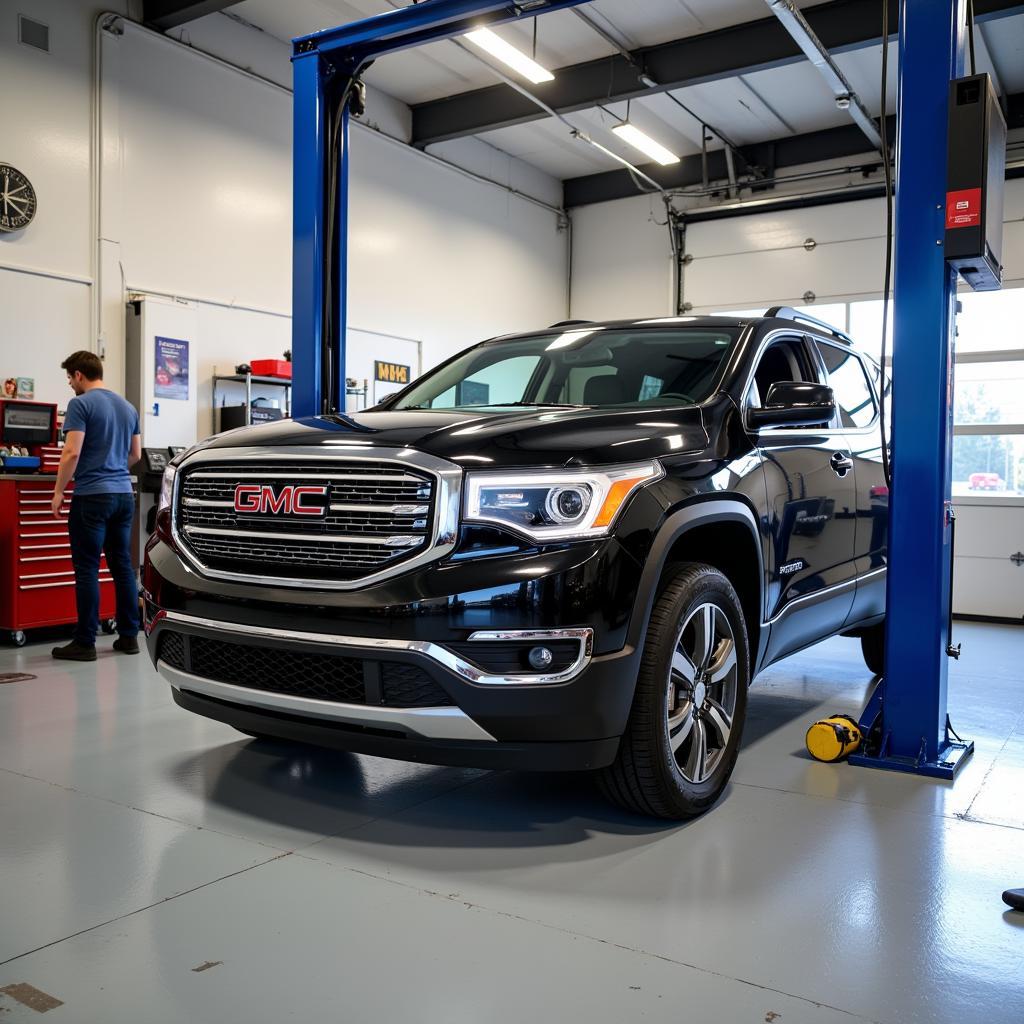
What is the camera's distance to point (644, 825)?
2.72 m

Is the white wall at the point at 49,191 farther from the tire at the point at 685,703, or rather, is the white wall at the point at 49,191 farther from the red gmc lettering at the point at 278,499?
the tire at the point at 685,703

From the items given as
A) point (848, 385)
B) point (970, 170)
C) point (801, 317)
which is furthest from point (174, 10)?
point (970, 170)

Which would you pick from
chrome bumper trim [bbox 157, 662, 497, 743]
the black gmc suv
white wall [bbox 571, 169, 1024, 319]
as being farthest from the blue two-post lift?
white wall [bbox 571, 169, 1024, 319]

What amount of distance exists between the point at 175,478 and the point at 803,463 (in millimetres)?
2072

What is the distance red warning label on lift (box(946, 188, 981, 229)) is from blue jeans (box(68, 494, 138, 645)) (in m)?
4.32

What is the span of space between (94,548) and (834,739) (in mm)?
3959

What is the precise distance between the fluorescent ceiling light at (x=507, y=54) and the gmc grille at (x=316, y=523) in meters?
5.61

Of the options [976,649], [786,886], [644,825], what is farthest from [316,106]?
[976,649]

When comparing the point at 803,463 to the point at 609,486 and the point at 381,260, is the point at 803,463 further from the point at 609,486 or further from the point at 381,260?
the point at 381,260

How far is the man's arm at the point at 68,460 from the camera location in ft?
17.2

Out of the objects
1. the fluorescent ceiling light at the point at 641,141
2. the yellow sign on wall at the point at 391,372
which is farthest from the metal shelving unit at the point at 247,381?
the fluorescent ceiling light at the point at 641,141

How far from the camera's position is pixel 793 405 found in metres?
3.02

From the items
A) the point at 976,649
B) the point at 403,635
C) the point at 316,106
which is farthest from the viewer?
the point at 976,649

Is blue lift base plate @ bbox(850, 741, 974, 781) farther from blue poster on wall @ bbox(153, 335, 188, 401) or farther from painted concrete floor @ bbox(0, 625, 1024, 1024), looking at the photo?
blue poster on wall @ bbox(153, 335, 188, 401)
